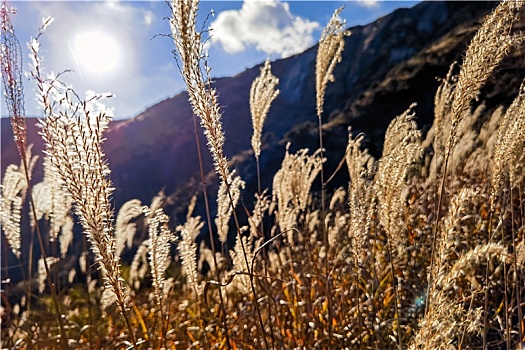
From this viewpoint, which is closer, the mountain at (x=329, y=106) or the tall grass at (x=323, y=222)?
the tall grass at (x=323, y=222)

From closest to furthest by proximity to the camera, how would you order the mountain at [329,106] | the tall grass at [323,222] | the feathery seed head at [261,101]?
the tall grass at [323,222] → the feathery seed head at [261,101] → the mountain at [329,106]

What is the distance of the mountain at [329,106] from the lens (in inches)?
906

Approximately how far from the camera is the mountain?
23.0 m

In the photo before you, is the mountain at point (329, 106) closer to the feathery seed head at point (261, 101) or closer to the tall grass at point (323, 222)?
the tall grass at point (323, 222)

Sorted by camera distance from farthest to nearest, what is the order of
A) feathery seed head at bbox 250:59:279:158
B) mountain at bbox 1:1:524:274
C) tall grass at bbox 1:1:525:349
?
mountain at bbox 1:1:524:274 < feathery seed head at bbox 250:59:279:158 < tall grass at bbox 1:1:525:349

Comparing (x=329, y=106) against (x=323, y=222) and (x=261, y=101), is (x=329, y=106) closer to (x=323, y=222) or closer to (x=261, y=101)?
(x=261, y=101)

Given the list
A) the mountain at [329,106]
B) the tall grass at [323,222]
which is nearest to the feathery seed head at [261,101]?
the tall grass at [323,222]

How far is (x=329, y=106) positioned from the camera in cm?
4094

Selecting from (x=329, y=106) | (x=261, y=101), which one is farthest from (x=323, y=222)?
(x=329, y=106)

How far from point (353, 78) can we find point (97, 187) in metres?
44.2

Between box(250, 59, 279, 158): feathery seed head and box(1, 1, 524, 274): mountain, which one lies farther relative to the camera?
box(1, 1, 524, 274): mountain

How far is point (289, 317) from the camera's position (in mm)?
3139

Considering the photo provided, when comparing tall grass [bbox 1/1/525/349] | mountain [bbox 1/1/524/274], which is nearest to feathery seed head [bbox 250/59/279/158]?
tall grass [bbox 1/1/525/349]

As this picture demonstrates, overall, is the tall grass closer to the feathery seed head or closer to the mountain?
the feathery seed head
